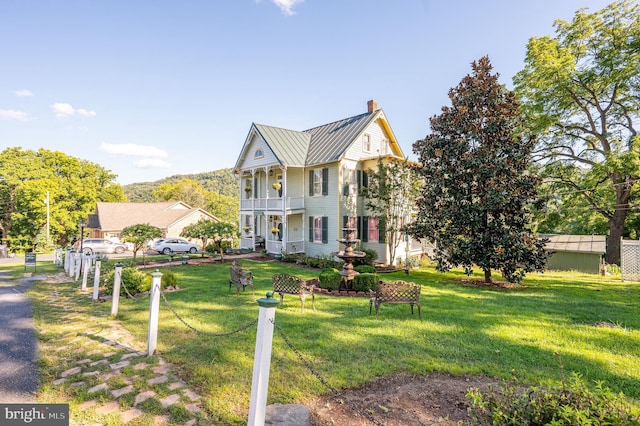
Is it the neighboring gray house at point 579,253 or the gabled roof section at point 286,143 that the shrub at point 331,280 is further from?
the neighboring gray house at point 579,253

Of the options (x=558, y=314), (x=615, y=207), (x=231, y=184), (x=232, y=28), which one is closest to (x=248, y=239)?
(x=232, y=28)

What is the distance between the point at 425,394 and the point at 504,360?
206 cm

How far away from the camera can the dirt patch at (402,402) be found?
367 centimetres

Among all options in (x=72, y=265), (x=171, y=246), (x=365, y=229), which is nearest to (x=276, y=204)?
(x=365, y=229)

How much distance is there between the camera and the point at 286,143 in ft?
76.6

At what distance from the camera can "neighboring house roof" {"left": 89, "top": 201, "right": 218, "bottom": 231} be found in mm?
38969

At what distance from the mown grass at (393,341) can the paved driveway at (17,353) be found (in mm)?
1719

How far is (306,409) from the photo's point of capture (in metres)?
3.86

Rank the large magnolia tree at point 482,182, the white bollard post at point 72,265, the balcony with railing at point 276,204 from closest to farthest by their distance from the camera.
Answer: the large magnolia tree at point 482,182 → the white bollard post at point 72,265 → the balcony with railing at point 276,204

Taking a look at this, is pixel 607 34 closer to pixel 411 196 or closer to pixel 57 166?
pixel 411 196

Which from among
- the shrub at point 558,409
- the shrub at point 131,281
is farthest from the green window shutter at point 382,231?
the shrub at point 558,409

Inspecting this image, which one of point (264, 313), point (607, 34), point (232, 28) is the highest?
point (607, 34)

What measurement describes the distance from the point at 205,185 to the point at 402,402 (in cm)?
11410

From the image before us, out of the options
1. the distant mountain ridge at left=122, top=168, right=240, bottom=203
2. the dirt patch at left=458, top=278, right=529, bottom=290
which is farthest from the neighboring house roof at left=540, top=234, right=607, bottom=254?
the distant mountain ridge at left=122, top=168, right=240, bottom=203
